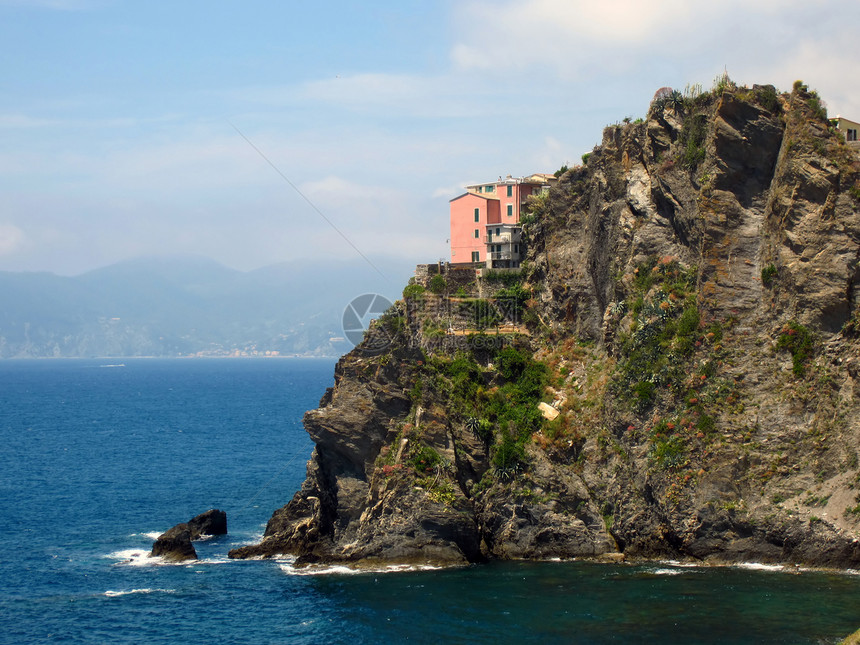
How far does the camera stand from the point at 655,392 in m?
62.4

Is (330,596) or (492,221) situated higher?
(492,221)

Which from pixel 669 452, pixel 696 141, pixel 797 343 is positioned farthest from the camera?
pixel 696 141

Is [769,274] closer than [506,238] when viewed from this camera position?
Yes

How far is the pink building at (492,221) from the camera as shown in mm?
81938

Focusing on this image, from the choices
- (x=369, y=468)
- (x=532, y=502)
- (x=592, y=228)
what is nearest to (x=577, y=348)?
(x=592, y=228)

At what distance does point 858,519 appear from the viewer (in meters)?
53.7

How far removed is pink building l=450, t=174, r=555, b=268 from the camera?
81.9 m

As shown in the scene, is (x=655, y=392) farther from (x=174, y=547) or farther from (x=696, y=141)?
(x=174, y=547)

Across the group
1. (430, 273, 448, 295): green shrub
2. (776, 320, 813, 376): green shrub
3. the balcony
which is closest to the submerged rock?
(430, 273, 448, 295): green shrub

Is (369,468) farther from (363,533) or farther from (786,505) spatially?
(786,505)

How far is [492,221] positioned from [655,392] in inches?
1089

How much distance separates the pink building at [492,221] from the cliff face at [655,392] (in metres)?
8.89

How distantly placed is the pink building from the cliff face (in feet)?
29.2

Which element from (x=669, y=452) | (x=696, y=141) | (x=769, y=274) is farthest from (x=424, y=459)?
(x=696, y=141)
